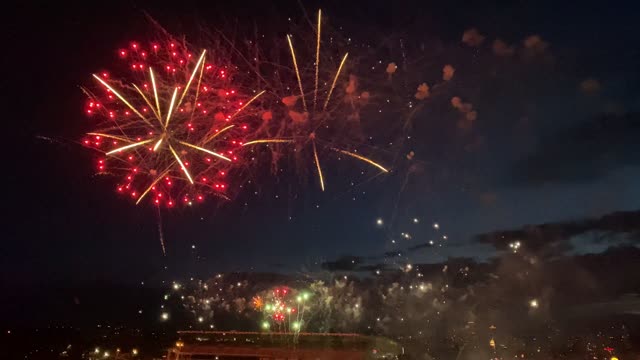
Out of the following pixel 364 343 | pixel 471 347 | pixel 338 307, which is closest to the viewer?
pixel 364 343

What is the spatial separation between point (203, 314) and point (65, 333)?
22260 millimetres

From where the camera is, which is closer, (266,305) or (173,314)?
(266,305)

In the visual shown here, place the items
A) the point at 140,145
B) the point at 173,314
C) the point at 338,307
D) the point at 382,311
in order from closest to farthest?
1. the point at 140,145
2. the point at 338,307
3. the point at 382,311
4. the point at 173,314

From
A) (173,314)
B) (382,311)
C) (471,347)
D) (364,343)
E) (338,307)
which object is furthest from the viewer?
(173,314)

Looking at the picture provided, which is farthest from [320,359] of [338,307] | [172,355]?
[338,307]

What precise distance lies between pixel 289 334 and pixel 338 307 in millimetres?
20371

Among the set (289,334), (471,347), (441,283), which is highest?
(441,283)

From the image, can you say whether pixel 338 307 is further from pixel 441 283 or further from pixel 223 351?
pixel 223 351

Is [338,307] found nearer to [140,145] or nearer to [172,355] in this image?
[172,355]

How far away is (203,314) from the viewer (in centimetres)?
4678

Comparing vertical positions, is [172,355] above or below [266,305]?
below

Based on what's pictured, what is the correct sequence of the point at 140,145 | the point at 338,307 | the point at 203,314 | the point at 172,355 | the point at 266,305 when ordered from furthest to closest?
the point at 203,314
the point at 338,307
the point at 266,305
the point at 172,355
the point at 140,145

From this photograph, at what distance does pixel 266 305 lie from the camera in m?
22.8

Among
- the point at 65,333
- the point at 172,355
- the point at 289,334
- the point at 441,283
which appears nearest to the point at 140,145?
the point at 172,355
